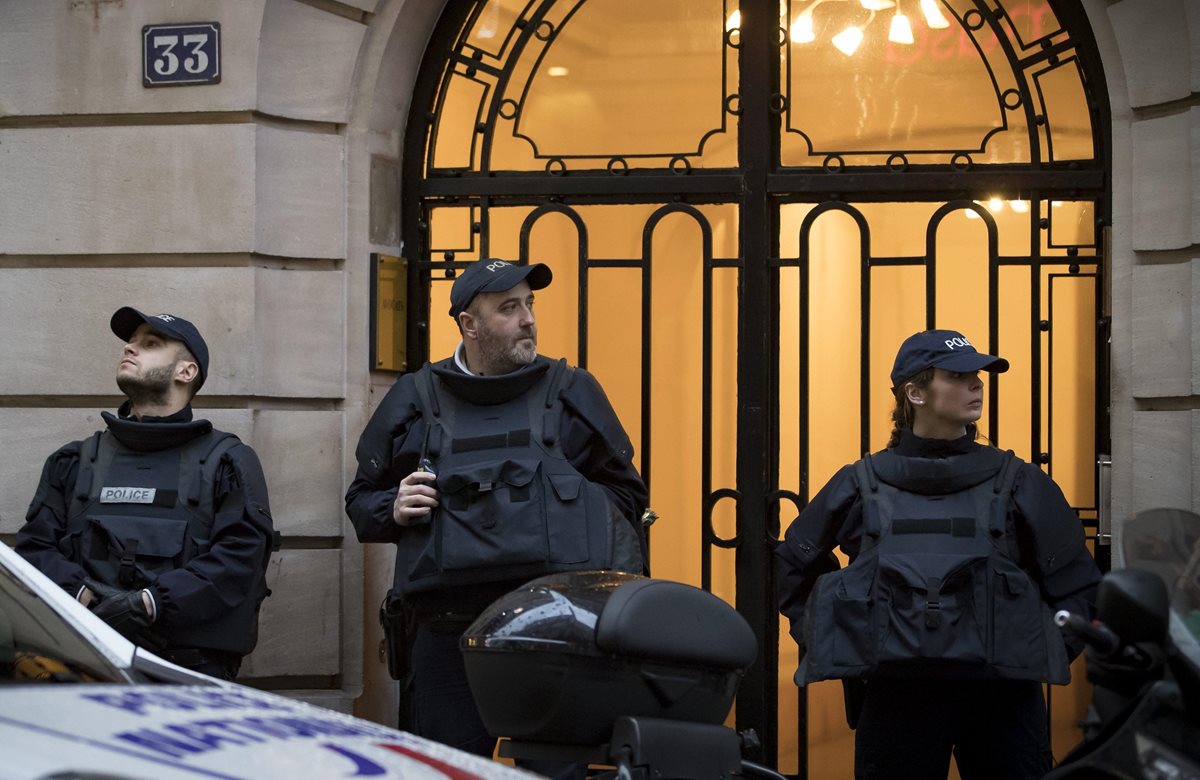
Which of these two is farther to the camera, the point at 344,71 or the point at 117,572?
the point at 344,71

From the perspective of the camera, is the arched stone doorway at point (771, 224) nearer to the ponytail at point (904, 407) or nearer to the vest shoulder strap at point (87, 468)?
the ponytail at point (904, 407)

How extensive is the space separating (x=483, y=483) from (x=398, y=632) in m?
0.69

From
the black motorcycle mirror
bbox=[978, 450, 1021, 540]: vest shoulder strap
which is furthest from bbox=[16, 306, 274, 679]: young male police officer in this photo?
the black motorcycle mirror

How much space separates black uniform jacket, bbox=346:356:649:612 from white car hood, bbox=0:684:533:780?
2.20m

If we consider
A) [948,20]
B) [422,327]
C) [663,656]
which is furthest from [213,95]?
[663,656]

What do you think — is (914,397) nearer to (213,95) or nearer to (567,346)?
(567,346)

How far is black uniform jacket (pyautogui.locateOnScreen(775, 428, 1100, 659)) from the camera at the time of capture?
5125mm

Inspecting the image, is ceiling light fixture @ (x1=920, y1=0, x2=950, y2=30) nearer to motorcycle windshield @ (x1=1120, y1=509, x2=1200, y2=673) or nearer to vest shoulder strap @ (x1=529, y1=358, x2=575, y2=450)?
vest shoulder strap @ (x1=529, y1=358, x2=575, y2=450)

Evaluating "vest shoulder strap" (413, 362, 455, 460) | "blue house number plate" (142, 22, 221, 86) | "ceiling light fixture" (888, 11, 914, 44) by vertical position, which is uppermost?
"ceiling light fixture" (888, 11, 914, 44)

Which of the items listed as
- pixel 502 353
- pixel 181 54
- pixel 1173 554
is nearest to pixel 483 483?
pixel 502 353

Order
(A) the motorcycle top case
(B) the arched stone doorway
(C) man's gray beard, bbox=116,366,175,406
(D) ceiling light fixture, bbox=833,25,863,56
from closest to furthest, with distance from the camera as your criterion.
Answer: (A) the motorcycle top case
(C) man's gray beard, bbox=116,366,175,406
(B) the arched stone doorway
(D) ceiling light fixture, bbox=833,25,863,56

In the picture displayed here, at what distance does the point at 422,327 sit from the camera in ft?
23.7

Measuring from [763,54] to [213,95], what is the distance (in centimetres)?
213

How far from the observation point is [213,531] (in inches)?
223
